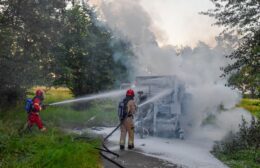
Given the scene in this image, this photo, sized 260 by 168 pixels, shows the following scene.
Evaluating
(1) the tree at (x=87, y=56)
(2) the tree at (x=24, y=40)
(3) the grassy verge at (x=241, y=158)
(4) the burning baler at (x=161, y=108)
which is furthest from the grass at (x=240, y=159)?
(1) the tree at (x=87, y=56)

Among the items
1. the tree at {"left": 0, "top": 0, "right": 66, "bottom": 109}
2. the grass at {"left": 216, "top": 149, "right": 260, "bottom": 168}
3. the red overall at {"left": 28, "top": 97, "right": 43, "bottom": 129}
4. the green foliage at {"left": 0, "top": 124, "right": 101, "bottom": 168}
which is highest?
the tree at {"left": 0, "top": 0, "right": 66, "bottom": 109}

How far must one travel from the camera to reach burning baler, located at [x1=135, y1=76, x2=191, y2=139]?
1512 centimetres

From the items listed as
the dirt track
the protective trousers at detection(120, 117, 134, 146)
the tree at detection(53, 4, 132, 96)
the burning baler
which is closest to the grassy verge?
the dirt track

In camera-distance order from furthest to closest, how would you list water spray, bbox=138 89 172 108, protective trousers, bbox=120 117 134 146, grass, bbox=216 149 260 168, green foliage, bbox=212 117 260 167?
water spray, bbox=138 89 172 108, protective trousers, bbox=120 117 134 146, green foliage, bbox=212 117 260 167, grass, bbox=216 149 260 168

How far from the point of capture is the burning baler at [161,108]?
595 inches

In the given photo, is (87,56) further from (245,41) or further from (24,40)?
(245,41)

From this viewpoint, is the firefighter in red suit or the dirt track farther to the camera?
the firefighter in red suit

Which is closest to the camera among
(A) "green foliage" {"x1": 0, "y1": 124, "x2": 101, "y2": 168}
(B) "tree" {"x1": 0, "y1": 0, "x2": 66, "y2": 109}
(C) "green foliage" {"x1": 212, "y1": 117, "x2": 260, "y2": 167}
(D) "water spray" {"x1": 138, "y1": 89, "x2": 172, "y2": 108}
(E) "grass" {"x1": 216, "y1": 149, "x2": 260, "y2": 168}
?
(A) "green foliage" {"x1": 0, "y1": 124, "x2": 101, "y2": 168}

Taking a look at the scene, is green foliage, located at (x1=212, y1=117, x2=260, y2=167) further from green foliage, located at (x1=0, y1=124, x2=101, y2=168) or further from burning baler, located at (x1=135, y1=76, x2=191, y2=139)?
green foliage, located at (x1=0, y1=124, x2=101, y2=168)

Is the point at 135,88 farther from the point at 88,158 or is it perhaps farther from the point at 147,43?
the point at 88,158

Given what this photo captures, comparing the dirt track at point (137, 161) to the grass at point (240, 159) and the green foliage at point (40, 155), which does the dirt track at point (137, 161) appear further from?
the grass at point (240, 159)

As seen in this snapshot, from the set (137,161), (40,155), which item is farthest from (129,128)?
(40,155)

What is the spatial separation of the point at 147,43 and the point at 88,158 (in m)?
13.3

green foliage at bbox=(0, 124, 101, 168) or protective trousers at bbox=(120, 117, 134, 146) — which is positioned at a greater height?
protective trousers at bbox=(120, 117, 134, 146)
